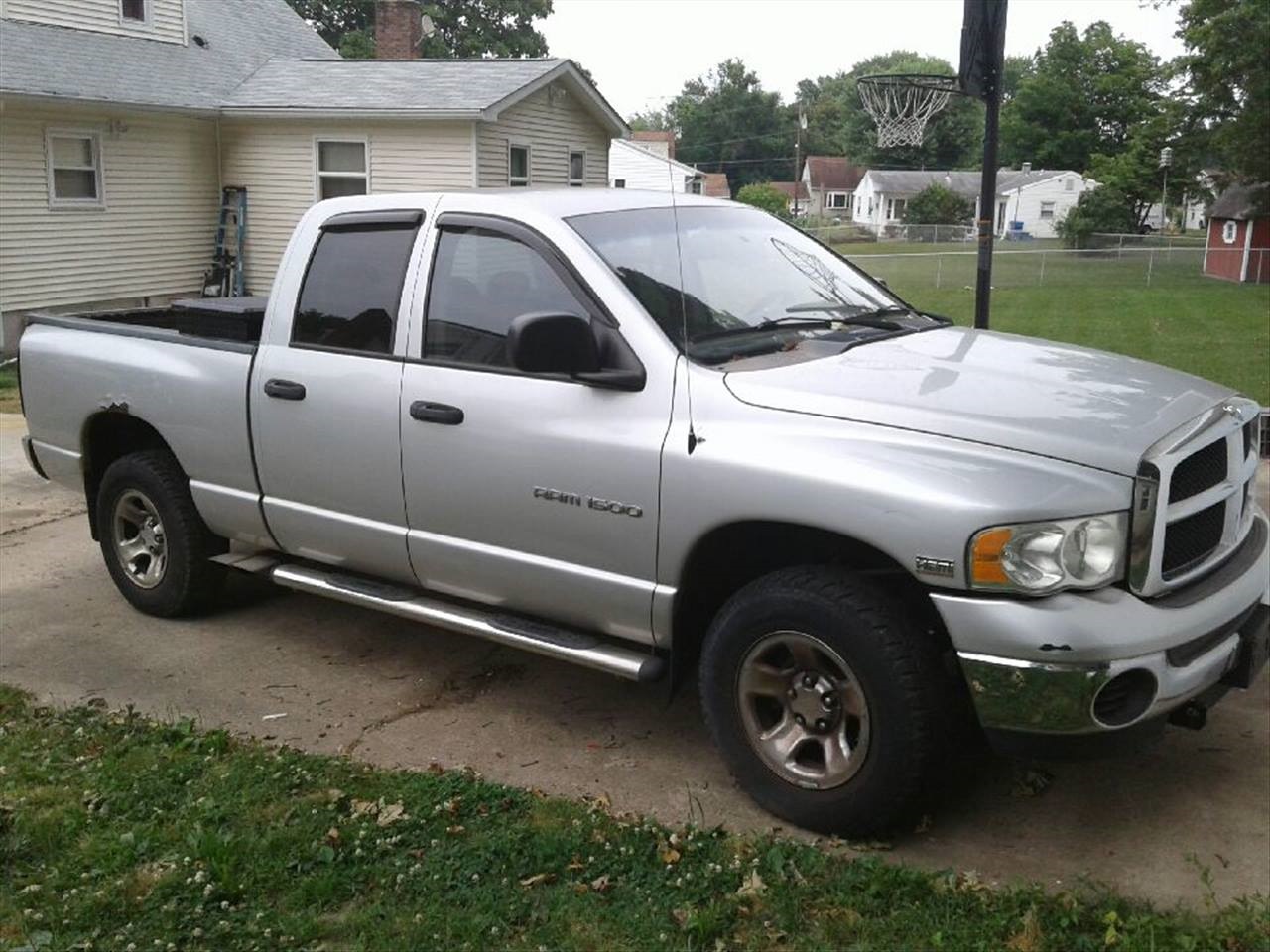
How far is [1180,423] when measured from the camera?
12.7 ft

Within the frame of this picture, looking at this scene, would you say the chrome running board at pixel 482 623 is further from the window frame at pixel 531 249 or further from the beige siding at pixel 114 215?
the beige siding at pixel 114 215

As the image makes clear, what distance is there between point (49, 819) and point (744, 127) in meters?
67.9

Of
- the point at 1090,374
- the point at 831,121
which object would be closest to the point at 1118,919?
the point at 1090,374

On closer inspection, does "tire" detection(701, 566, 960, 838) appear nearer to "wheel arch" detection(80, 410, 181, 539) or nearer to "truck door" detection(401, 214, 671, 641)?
"truck door" detection(401, 214, 671, 641)

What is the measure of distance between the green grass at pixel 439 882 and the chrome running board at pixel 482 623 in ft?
1.57

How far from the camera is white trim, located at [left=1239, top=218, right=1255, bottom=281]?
3391 cm

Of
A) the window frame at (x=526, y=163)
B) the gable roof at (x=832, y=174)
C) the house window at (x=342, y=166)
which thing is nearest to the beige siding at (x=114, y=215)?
the house window at (x=342, y=166)

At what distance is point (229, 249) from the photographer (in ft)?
71.4

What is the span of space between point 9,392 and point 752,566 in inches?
477

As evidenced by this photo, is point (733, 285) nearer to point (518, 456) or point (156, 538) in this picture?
point (518, 456)

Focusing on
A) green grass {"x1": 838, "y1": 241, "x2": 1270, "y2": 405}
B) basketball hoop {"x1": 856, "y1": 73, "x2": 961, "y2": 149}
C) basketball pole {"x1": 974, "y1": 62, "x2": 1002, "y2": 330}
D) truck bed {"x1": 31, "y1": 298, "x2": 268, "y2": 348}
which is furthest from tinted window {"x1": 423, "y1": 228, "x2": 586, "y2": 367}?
basketball hoop {"x1": 856, "y1": 73, "x2": 961, "y2": 149}

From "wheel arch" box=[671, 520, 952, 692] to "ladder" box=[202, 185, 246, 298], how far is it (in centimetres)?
1859

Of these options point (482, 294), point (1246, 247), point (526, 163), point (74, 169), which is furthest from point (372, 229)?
point (1246, 247)

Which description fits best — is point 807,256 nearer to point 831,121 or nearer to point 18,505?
point 18,505
